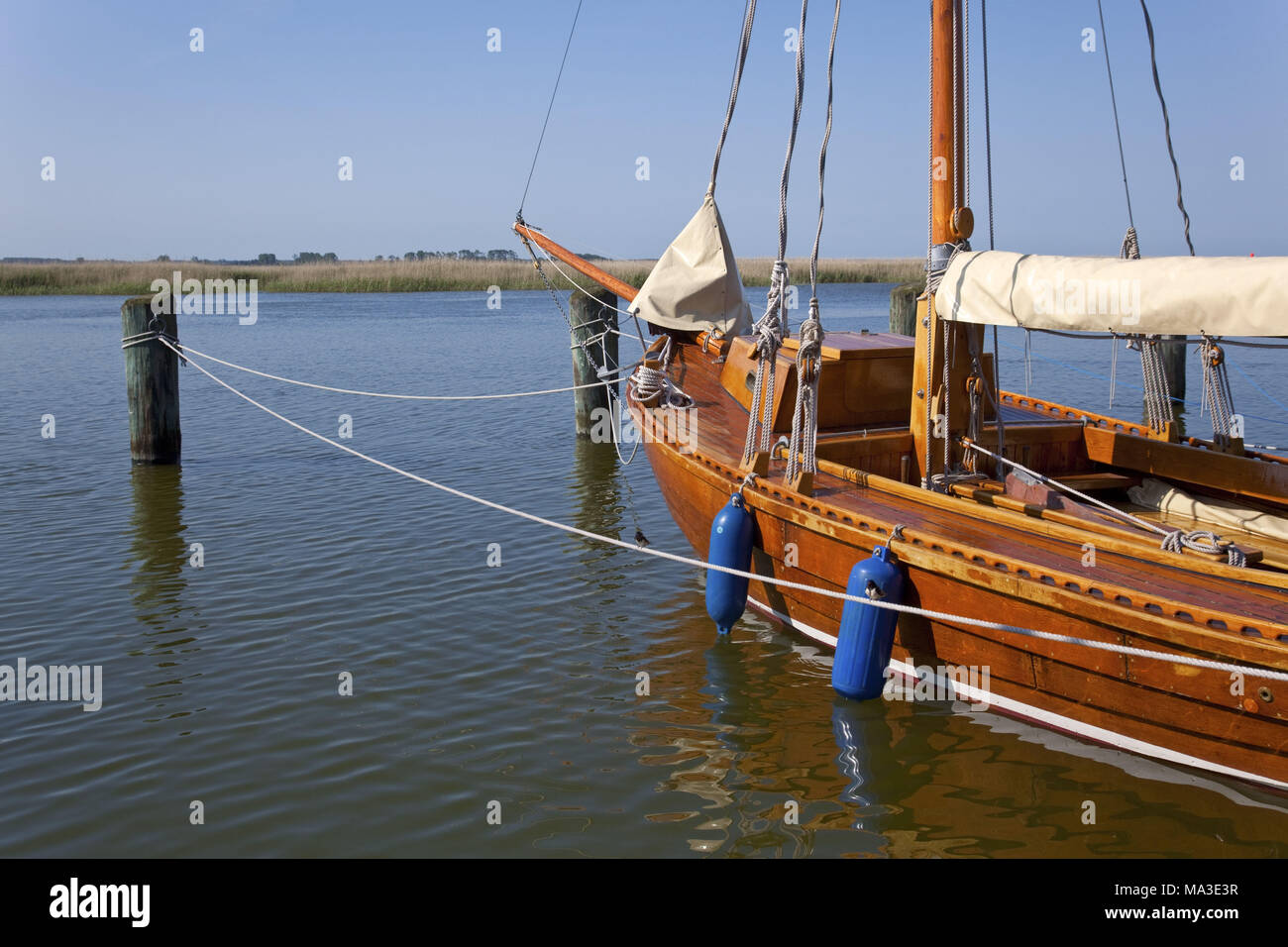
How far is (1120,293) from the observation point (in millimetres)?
6590

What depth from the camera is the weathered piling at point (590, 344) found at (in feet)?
51.4

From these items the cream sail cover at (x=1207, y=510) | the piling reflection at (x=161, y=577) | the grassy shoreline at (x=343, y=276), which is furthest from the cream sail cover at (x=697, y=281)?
the grassy shoreline at (x=343, y=276)

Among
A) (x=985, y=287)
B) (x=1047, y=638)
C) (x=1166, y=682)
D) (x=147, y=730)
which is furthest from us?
(x=985, y=287)

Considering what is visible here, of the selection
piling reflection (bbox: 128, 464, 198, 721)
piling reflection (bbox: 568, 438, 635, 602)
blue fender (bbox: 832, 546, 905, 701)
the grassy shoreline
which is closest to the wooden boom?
piling reflection (bbox: 568, 438, 635, 602)

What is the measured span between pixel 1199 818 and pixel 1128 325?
9.55 feet

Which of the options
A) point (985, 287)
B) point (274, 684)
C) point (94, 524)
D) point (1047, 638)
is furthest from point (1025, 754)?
point (94, 524)

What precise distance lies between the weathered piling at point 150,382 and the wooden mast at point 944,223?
9.93 metres

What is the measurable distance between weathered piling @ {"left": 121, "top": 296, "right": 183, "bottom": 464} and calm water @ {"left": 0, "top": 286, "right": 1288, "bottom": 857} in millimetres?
415

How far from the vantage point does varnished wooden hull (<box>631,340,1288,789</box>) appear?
17.7ft

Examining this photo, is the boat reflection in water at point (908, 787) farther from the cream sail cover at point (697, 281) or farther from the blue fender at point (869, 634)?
the cream sail cover at point (697, 281)

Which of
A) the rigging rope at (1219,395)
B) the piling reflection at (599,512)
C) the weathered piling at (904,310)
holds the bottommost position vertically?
the piling reflection at (599,512)

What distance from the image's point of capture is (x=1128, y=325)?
21.4ft

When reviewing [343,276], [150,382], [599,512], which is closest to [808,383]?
[599,512]

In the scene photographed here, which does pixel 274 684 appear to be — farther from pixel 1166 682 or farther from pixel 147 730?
pixel 1166 682
